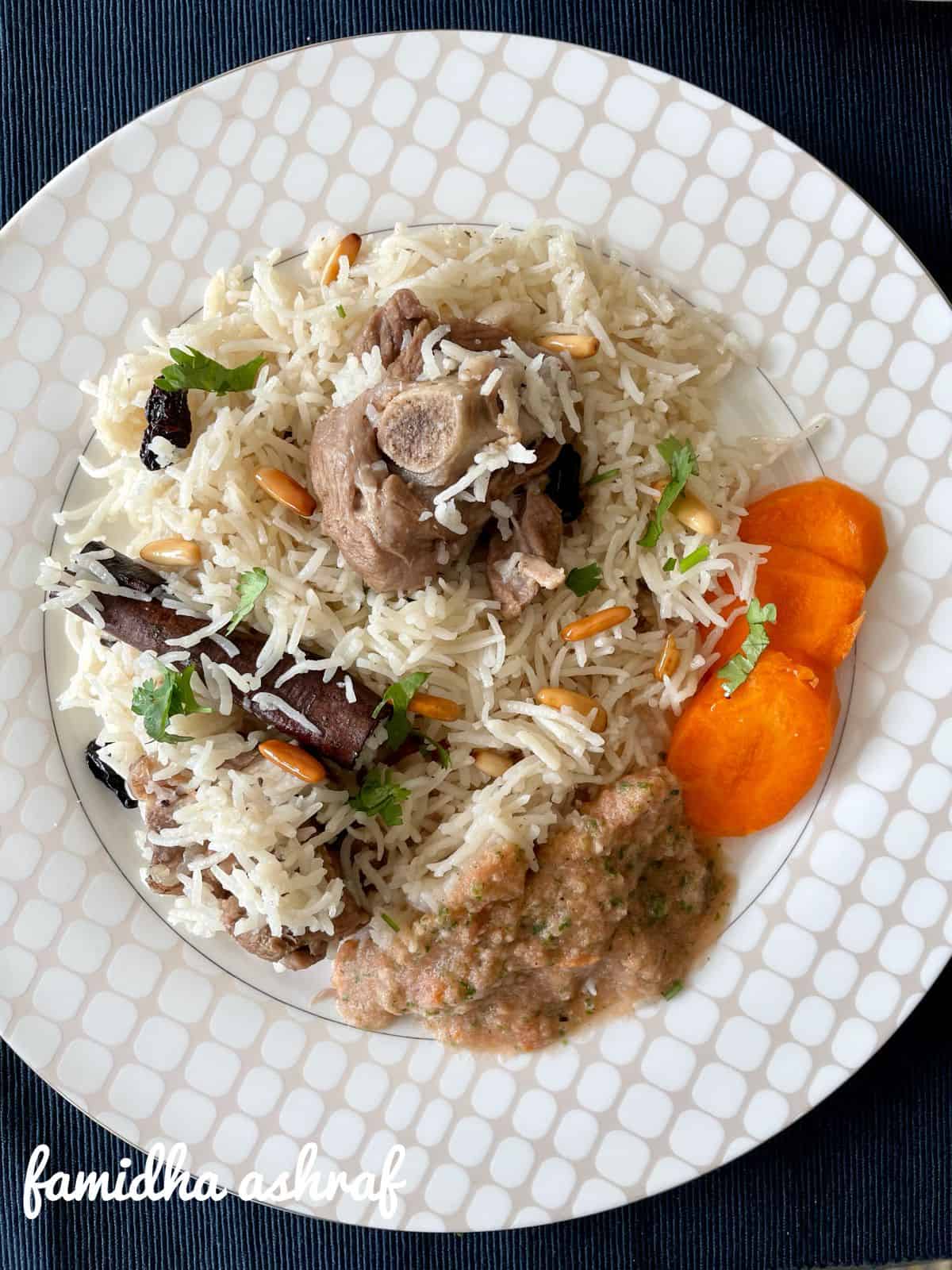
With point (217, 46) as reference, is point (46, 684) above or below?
below

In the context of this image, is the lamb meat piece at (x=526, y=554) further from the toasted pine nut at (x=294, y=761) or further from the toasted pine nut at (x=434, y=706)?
the toasted pine nut at (x=294, y=761)

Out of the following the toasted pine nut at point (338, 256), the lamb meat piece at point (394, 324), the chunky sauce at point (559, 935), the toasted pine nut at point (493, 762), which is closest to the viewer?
the lamb meat piece at point (394, 324)

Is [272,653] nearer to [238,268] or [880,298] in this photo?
[238,268]

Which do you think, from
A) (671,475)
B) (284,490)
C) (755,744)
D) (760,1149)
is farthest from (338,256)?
(760,1149)

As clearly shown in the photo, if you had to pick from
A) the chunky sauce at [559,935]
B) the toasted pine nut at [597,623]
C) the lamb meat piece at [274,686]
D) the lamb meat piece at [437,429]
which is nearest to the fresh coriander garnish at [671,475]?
the toasted pine nut at [597,623]

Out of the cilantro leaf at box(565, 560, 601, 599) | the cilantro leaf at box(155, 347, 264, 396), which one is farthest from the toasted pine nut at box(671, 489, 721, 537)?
the cilantro leaf at box(155, 347, 264, 396)

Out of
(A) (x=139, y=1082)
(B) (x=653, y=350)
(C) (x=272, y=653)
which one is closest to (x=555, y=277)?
(B) (x=653, y=350)

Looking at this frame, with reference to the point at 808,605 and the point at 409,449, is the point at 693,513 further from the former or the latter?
the point at 409,449
